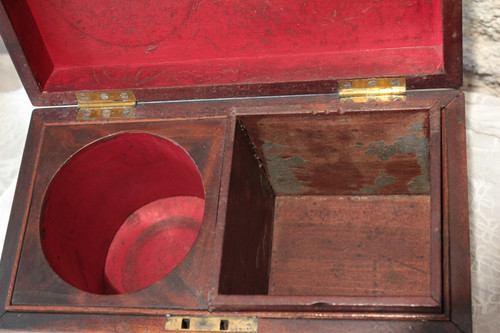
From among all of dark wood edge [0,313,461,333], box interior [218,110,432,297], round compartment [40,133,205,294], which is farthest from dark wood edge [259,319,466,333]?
round compartment [40,133,205,294]

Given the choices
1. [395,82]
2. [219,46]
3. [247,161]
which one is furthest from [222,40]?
[395,82]

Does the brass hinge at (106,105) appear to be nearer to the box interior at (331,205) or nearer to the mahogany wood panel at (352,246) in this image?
the box interior at (331,205)

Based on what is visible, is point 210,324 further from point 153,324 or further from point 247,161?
point 247,161

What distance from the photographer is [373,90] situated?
1566mm

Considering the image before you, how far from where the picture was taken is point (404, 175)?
1876 mm

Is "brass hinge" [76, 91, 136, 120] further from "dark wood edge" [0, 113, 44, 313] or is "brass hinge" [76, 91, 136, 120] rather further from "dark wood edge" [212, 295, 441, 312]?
"dark wood edge" [212, 295, 441, 312]

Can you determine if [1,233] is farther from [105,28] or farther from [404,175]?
[404,175]

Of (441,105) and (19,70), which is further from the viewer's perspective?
(19,70)

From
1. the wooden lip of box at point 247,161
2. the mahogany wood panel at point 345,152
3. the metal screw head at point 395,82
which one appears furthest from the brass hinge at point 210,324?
the metal screw head at point 395,82

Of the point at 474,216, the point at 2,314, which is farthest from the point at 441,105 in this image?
the point at 2,314

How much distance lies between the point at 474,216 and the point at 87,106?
127 cm

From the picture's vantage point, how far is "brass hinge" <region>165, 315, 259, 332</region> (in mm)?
1315

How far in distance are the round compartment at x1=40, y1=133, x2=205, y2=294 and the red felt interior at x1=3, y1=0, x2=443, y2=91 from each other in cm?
23

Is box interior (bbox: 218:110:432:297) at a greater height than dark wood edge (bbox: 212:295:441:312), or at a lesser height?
greater
